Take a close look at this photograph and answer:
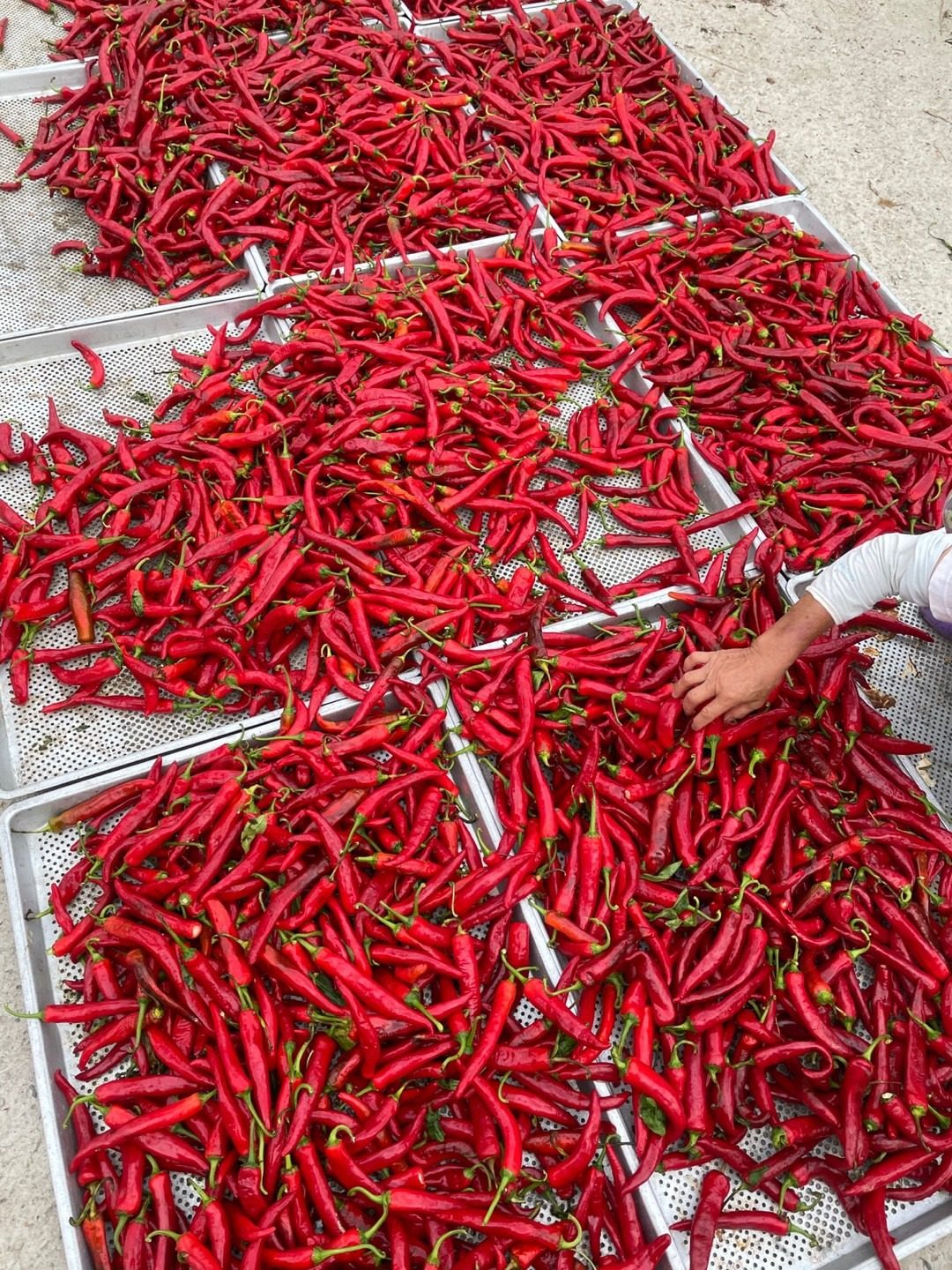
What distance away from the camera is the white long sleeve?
2684 mm

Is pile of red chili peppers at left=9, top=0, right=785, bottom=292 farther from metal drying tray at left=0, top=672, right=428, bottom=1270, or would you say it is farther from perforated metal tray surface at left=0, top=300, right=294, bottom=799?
metal drying tray at left=0, top=672, right=428, bottom=1270

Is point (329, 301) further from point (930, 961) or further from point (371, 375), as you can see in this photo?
point (930, 961)

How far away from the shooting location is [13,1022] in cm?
308

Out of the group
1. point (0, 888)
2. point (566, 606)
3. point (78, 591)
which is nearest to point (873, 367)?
point (566, 606)

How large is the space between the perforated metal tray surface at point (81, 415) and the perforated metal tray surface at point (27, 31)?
2.86 meters

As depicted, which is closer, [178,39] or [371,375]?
[371,375]

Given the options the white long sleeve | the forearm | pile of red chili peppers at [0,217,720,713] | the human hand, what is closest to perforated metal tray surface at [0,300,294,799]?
pile of red chili peppers at [0,217,720,713]

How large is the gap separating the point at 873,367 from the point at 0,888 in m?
4.53

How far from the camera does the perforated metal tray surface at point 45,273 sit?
4852 mm

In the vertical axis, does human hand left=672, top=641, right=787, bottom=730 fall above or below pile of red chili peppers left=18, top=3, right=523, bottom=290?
above

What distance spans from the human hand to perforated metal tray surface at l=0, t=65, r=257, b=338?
306 cm

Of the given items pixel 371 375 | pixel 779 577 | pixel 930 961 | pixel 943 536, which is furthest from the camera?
pixel 371 375

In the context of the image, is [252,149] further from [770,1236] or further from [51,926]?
[770,1236]

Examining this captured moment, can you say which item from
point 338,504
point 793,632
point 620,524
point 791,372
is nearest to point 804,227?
point 791,372
